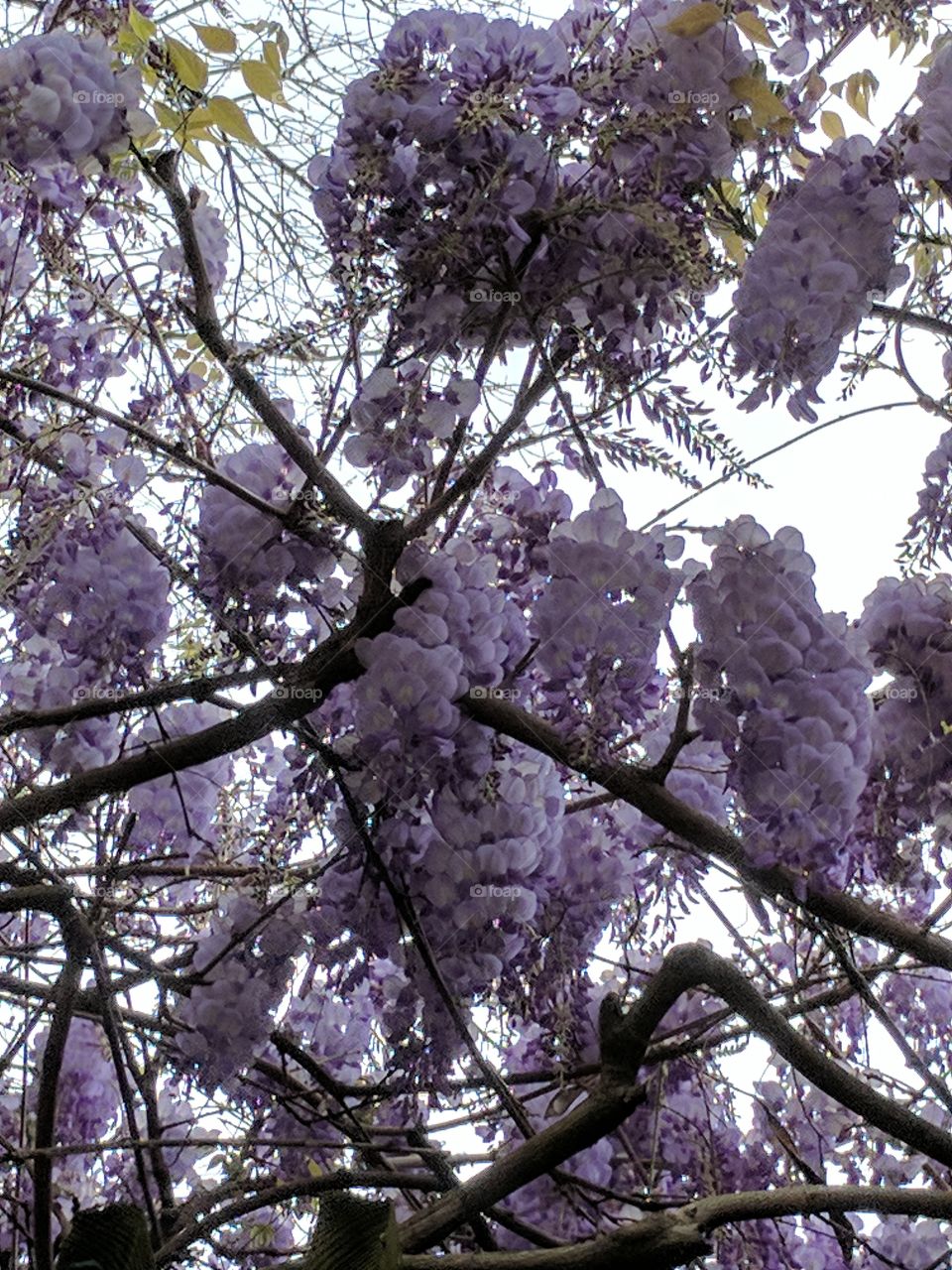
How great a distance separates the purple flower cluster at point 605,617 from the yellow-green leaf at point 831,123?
29.6 inches

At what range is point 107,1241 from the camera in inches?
29.5

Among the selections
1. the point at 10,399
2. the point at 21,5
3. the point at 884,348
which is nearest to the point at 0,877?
the point at 10,399

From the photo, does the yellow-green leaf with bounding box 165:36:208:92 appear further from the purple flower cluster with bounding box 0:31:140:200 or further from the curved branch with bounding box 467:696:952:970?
the curved branch with bounding box 467:696:952:970

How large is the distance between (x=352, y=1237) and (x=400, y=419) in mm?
757

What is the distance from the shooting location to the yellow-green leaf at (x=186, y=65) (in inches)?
50.8

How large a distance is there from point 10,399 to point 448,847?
0.96 meters

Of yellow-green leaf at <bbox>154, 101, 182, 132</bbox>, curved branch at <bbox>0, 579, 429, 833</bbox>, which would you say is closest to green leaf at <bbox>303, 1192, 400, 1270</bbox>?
curved branch at <bbox>0, 579, 429, 833</bbox>

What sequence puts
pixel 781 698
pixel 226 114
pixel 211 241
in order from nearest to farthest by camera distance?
pixel 781 698 → pixel 226 114 → pixel 211 241

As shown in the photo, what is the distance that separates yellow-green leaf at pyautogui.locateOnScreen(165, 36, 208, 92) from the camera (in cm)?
129

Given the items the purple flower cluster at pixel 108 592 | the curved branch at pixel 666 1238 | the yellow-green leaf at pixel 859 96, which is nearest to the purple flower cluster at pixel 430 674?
the purple flower cluster at pixel 108 592

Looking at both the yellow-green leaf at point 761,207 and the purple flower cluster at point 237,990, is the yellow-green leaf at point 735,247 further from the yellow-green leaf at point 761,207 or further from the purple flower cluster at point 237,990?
the purple flower cluster at point 237,990

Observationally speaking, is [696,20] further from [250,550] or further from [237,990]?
[237,990]

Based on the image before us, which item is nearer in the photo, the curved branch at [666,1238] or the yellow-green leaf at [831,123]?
the curved branch at [666,1238]

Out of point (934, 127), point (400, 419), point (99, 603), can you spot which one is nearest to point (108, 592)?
point (99, 603)
